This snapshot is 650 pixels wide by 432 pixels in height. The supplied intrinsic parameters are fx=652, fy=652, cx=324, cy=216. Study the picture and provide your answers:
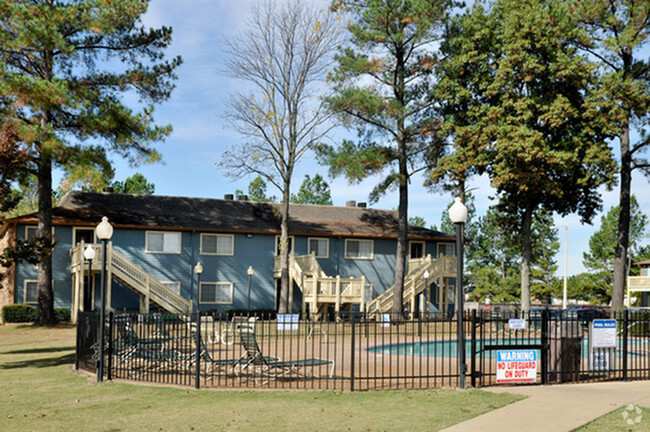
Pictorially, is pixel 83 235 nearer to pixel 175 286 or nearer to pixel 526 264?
pixel 175 286

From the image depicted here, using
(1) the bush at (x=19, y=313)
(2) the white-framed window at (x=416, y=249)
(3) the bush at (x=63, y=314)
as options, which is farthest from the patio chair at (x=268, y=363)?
(2) the white-framed window at (x=416, y=249)

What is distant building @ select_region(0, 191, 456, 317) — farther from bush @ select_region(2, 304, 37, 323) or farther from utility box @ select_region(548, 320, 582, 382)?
utility box @ select_region(548, 320, 582, 382)

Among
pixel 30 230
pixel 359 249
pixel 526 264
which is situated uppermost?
pixel 30 230

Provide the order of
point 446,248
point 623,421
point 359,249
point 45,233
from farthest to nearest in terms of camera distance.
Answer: point 446,248 → point 359,249 → point 45,233 → point 623,421

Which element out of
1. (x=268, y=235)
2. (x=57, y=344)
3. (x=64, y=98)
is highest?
(x=64, y=98)

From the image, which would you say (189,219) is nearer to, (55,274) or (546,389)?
(55,274)

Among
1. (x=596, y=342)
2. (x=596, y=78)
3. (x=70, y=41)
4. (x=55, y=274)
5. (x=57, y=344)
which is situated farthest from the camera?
(x=55, y=274)

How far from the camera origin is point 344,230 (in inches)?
1615

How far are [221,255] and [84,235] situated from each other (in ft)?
25.3

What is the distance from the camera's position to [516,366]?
12680 millimetres

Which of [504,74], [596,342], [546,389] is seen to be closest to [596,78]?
[504,74]

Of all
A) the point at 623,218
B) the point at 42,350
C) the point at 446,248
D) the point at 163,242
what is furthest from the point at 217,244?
the point at 623,218

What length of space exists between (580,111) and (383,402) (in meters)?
27.0

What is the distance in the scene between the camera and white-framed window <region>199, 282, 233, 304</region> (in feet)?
125
